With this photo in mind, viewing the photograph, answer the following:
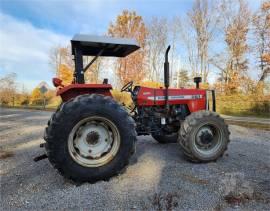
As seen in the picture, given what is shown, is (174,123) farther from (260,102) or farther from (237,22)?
(237,22)

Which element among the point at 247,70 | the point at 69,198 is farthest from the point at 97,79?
the point at 69,198

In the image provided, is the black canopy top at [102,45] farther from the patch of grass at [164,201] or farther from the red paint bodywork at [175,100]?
the patch of grass at [164,201]

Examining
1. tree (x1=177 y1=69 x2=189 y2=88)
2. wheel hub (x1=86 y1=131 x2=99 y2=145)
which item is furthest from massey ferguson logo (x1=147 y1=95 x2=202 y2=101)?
tree (x1=177 y1=69 x2=189 y2=88)

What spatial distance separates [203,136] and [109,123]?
5.56ft

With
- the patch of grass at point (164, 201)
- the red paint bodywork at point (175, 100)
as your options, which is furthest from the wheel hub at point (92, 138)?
the red paint bodywork at point (175, 100)

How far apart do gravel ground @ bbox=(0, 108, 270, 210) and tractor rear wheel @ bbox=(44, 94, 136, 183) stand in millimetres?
184

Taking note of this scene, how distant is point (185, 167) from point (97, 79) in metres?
23.1

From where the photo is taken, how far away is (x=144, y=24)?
27266 millimetres

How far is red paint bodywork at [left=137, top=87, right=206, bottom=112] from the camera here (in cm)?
443

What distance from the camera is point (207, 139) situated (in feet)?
14.0

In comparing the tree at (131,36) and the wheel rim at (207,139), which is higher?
the tree at (131,36)

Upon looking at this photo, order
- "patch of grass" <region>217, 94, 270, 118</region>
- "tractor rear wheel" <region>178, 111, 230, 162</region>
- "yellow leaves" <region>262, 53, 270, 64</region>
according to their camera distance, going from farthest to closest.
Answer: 1. "yellow leaves" <region>262, 53, 270, 64</region>
2. "patch of grass" <region>217, 94, 270, 118</region>
3. "tractor rear wheel" <region>178, 111, 230, 162</region>

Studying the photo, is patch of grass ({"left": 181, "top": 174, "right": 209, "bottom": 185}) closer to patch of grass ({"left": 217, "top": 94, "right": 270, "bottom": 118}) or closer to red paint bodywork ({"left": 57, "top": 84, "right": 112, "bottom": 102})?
red paint bodywork ({"left": 57, "top": 84, "right": 112, "bottom": 102})

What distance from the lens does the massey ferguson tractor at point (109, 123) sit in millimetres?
3225
